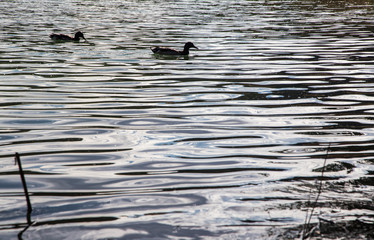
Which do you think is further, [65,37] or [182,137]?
[65,37]

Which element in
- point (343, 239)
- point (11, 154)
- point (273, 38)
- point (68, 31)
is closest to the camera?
point (343, 239)

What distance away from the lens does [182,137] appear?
26.5 feet

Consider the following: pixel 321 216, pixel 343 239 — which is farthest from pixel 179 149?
pixel 343 239

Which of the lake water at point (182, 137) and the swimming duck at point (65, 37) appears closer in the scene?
the lake water at point (182, 137)

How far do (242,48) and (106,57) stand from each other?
502 centimetres

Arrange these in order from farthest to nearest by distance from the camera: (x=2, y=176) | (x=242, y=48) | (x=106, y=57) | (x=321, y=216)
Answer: (x=242, y=48)
(x=106, y=57)
(x=2, y=176)
(x=321, y=216)

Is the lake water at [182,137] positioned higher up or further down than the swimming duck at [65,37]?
further down

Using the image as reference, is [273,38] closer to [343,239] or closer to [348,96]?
[348,96]

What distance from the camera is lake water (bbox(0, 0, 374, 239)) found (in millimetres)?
5113

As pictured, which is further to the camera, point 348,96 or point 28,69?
point 28,69

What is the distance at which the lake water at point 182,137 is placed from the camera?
5.11 metres

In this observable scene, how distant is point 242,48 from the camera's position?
741 inches

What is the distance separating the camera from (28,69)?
1422 centimetres

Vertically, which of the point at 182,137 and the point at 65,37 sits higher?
the point at 65,37
